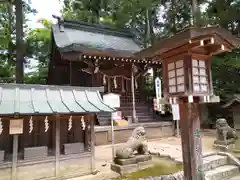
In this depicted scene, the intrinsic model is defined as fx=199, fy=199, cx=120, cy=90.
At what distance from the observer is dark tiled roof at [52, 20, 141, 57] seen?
44.0 ft

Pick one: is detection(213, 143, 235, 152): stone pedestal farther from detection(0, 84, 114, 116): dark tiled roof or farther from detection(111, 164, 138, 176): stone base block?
detection(0, 84, 114, 116): dark tiled roof

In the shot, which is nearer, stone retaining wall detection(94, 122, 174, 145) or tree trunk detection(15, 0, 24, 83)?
stone retaining wall detection(94, 122, 174, 145)

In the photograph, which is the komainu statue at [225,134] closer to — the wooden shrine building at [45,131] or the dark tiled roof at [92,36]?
the wooden shrine building at [45,131]

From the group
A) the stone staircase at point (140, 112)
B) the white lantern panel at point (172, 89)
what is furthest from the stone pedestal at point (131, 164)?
the stone staircase at point (140, 112)

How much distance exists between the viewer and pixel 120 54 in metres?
10.7

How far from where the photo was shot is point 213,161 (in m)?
5.84

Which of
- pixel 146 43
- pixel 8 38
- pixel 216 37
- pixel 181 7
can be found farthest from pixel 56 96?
pixel 181 7

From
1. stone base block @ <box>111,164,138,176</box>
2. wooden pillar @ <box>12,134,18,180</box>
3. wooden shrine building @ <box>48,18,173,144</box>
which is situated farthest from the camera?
wooden shrine building @ <box>48,18,173,144</box>

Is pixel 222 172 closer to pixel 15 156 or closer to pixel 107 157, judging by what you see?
pixel 107 157

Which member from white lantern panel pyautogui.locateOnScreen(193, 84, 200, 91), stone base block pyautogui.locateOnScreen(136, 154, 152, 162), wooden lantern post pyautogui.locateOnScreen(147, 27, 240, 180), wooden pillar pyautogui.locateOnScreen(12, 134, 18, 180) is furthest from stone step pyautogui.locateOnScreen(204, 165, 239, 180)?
wooden pillar pyautogui.locateOnScreen(12, 134, 18, 180)

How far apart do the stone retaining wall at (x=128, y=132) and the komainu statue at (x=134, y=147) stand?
9.51 ft

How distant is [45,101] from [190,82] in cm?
377

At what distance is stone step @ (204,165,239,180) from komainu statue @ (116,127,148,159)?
2029mm

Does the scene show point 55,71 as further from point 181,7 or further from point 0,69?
point 181,7
